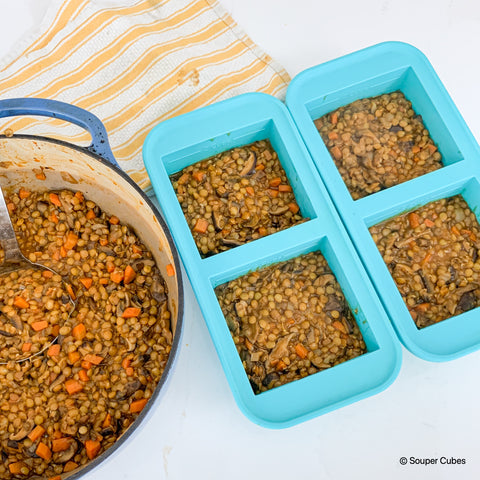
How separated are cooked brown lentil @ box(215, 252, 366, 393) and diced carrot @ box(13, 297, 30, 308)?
0.47 meters

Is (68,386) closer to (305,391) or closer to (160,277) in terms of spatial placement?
(160,277)

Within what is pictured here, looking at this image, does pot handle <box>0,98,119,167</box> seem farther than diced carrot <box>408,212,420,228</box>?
No

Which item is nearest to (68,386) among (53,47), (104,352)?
(104,352)

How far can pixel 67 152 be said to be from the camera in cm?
113

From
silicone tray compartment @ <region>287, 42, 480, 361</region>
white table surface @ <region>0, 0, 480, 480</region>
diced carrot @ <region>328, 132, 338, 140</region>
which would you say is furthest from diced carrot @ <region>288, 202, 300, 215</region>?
white table surface @ <region>0, 0, 480, 480</region>

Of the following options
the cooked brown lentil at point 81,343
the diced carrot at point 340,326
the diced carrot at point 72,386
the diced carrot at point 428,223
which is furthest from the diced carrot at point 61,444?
the diced carrot at point 428,223

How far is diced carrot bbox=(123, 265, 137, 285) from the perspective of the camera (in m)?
1.29

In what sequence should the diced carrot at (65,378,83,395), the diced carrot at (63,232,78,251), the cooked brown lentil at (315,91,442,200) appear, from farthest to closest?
the cooked brown lentil at (315,91,442,200) → the diced carrot at (63,232,78,251) → the diced carrot at (65,378,83,395)

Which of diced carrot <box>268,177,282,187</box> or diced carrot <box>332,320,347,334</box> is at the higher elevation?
diced carrot <box>268,177,282,187</box>

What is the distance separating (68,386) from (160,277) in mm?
334

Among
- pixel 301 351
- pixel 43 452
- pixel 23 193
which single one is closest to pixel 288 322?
pixel 301 351

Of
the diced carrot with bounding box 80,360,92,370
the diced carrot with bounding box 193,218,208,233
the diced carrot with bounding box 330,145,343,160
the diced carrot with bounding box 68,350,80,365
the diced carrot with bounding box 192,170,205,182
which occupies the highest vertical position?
the diced carrot with bounding box 192,170,205,182

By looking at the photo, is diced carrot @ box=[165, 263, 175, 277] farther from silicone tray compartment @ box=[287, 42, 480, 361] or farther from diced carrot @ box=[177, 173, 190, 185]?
silicone tray compartment @ box=[287, 42, 480, 361]

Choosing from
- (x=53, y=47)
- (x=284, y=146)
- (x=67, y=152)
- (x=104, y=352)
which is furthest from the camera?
(x=53, y=47)
